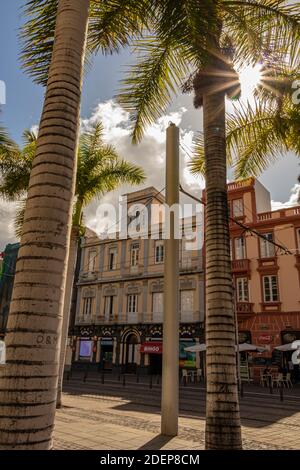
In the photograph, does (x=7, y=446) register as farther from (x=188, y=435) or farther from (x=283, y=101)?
(x=283, y=101)

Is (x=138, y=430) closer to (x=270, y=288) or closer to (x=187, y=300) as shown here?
(x=270, y=288)

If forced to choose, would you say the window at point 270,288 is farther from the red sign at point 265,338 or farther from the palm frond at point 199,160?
the palm frond at point 199,160

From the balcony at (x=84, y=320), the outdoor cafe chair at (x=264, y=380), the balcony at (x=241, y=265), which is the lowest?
the outdoor cafe chair at (x=264, y=380)

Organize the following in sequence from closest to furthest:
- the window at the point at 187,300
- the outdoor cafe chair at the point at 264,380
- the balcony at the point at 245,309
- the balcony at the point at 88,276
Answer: the outdoor cafe chair at the point at 264,380
the balcony at the point at 245,309
the window at the point at 187,300
the balcony at the point at 88,276

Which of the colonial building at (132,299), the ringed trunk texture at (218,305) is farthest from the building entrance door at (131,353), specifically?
the ringed trunk texture at (218,305)

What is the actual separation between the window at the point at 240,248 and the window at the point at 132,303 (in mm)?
10991

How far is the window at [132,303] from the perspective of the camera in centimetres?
3531

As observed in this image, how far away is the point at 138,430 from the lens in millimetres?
8336

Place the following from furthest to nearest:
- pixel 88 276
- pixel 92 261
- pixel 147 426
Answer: pixel 92 261 < pixel 88 276 < pixel 147 426

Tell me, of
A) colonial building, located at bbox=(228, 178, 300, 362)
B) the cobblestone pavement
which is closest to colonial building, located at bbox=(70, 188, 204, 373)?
colonial building, located at bbox=(228, 178, 300, 362)

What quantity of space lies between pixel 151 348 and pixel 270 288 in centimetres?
1135

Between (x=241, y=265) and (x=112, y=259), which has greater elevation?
(x=112, y=259)

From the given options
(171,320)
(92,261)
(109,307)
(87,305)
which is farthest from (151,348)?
(171,320)

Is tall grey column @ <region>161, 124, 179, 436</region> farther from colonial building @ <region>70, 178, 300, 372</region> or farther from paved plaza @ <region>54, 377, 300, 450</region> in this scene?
colonial building @ <region>70, 178, 300, 372</region>
